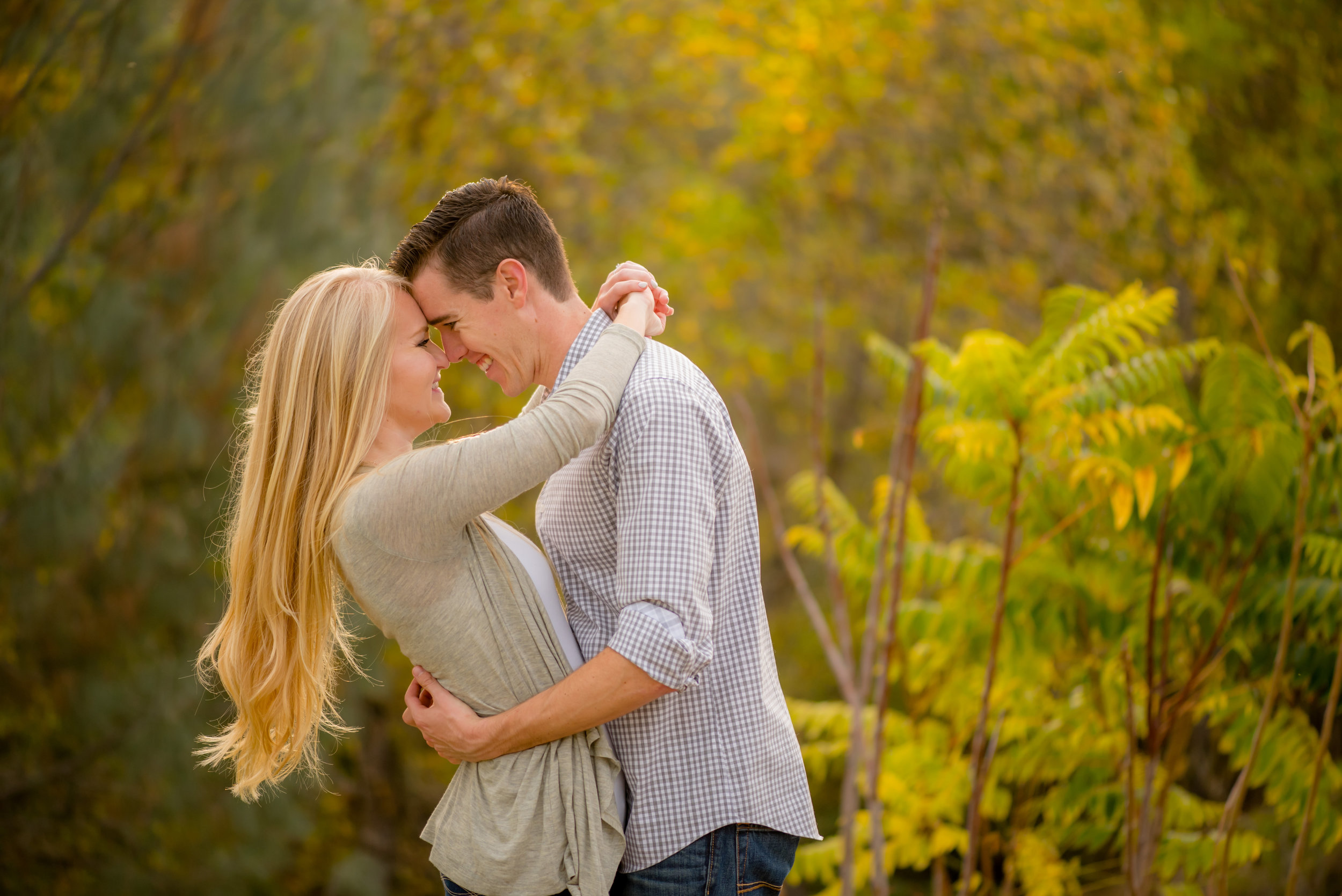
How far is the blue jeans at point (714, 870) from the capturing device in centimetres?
183

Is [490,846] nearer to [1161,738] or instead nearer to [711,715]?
[711,715]

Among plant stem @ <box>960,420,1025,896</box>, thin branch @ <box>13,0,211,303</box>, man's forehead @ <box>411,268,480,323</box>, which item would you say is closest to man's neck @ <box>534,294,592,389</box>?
man's forehead @ <box>411,268,480,323</box>

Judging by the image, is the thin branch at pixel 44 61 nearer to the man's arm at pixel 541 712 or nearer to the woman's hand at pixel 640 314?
the woman's hand at pixel 640 314

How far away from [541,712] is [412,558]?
14.0 inches

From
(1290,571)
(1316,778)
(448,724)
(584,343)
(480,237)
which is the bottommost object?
(1316,778)

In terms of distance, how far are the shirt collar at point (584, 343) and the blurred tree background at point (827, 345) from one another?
133 centimetres

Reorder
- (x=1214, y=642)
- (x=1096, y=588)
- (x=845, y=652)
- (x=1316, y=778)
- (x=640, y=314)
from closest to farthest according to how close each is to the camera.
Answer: (x=640, y=314), (x=1316, y=778), (x=845, y=652), (x=1214, y=642), (x=1096, y=588)

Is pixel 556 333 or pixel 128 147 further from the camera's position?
pixel 128 147

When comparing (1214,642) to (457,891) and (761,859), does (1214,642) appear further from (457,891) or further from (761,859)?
(457,891)

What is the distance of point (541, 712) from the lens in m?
1.78

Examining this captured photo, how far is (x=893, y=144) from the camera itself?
8.80 metres

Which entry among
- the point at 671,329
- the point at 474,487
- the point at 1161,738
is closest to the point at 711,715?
the point at 474,487

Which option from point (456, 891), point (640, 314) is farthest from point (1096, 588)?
point (456, 891)

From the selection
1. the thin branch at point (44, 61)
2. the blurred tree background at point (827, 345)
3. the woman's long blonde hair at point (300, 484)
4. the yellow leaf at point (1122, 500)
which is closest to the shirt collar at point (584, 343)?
the woman's long blonde hair at point (300, 484)
